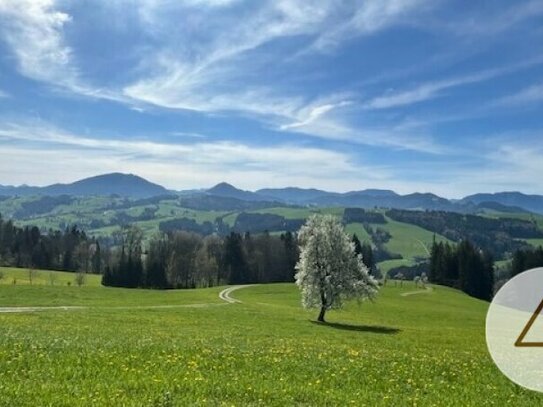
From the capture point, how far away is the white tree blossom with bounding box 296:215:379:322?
5925cm

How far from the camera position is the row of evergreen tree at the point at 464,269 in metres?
162

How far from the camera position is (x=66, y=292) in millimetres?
80375

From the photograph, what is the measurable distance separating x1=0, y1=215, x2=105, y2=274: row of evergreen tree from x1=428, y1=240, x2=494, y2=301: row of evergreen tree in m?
115

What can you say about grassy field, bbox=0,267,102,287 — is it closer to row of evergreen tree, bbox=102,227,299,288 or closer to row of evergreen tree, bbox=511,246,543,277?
row of evergreen tree, bbox=102,227,299,288

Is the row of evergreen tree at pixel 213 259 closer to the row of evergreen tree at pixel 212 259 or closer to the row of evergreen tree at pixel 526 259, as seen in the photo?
the row of evergreen tree at pixel 212 259

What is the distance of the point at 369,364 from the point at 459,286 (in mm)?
156531

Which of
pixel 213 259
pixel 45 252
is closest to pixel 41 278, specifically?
pixel 45 252

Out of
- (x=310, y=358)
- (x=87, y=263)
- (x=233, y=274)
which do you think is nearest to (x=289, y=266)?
(x=233, y=274)

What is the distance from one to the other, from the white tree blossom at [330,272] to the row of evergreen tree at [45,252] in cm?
13406

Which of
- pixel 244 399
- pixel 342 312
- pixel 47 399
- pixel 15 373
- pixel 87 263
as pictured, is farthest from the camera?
pixel 87 263

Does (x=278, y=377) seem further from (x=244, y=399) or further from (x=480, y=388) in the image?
(x=480, y=388)

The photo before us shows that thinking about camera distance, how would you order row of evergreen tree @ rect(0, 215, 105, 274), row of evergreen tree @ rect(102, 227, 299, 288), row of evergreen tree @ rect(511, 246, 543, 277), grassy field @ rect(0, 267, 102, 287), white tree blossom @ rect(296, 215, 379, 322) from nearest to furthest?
1. white tree blossom @ rect(296, 215, 379, 322)
2. grassy field @ rect(0, 267, 102, 287)
3. row of evergreen tree @ rect(102, 227, 299, 288)
4. row of evergreen tree @ rect(511, 246, 543, 277)
5. row of evergreen tree @ rect(0, 215, 105, 274)

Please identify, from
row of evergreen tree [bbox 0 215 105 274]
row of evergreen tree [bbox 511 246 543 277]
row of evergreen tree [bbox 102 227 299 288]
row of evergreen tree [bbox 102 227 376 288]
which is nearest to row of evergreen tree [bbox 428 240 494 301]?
row of evergreen tree [bbox 511 246 543 277]

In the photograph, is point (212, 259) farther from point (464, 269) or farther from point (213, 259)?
point (464, 269)
